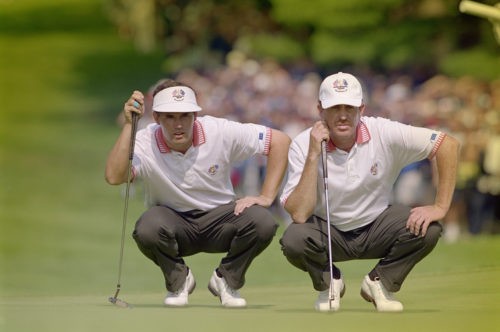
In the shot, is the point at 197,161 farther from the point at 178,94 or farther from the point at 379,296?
the point at 379,296

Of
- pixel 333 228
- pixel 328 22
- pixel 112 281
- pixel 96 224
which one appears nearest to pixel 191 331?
pixel 333 228

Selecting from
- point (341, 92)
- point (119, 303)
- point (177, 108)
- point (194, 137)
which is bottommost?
point (119, 303)

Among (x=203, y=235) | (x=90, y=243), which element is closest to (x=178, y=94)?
(x=203, y=235)

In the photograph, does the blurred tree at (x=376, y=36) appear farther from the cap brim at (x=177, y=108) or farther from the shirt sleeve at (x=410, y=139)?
the cap brim at (x=177, y=108)

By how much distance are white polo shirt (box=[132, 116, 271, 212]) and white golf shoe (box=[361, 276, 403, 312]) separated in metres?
0.83

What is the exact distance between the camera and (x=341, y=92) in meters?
7.07

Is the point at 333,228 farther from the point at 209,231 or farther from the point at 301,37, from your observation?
the point at 301,37

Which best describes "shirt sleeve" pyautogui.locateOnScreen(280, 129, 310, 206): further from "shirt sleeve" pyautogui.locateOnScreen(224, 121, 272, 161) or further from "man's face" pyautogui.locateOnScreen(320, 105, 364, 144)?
"shirt sleeve" pyautogui.locateOnScreen(224, 121, 272, 161)

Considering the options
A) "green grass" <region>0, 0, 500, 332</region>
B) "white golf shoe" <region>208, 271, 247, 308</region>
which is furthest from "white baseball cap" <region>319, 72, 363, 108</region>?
"white golf shoe" <region>208, 271, 247, 308</region>

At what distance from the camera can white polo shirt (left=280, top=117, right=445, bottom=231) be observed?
7230 mm

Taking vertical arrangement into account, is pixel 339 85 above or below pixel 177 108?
above

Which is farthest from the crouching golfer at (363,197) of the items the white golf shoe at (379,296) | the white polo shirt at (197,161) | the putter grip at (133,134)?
the putter grip at (133,134)

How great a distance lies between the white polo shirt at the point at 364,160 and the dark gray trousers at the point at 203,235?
374mm

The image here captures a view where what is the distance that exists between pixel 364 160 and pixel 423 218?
1.23ft
